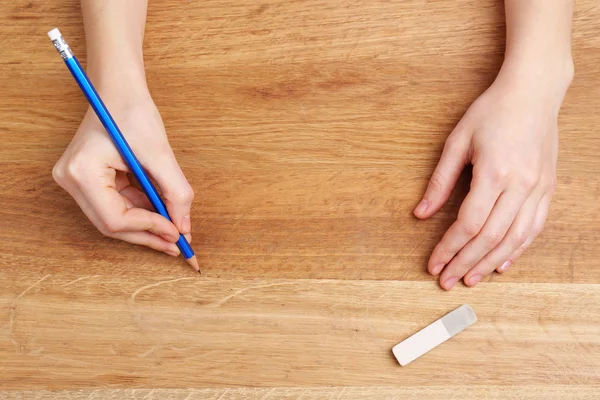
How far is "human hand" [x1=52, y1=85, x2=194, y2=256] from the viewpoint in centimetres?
79

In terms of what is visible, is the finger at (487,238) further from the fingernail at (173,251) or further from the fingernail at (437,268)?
the fingernail at (173,251)

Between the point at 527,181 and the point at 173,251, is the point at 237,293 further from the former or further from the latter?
the point at 527,181

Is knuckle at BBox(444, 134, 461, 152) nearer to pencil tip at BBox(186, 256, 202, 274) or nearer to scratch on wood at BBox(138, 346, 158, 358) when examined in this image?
pencil tip at BBox(186, 256, 202, 274)

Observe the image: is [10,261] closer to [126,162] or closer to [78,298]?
[78,298]

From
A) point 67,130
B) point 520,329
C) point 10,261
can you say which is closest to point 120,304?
point 10,261

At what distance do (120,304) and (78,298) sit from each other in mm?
60

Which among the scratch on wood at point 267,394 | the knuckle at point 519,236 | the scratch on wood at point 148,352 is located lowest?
the scratch on wood at point 267,394

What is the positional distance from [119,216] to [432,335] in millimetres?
442

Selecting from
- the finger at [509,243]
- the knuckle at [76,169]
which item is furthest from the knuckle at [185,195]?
the finger at [509,243]

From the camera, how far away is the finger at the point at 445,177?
0.85 metres

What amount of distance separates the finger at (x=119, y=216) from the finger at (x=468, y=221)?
1.19 ft

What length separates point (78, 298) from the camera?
2.77 ft

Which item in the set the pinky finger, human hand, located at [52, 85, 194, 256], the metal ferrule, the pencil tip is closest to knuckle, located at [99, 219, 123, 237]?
human hand, located at [52, 85, 194, 256]

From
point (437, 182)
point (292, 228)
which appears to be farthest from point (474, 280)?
point (292, 228)
